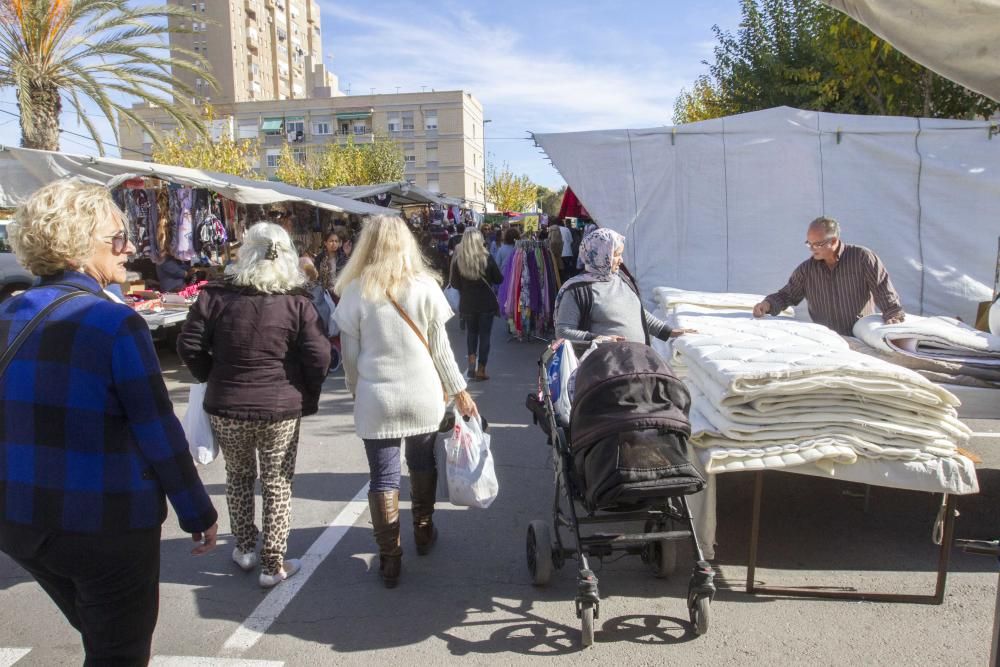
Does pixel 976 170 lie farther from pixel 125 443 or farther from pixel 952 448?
pixel 125 443

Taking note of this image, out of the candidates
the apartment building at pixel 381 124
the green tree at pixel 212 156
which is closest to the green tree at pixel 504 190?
the apartment building at pixel 381 124

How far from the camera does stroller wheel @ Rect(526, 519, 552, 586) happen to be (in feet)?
11.3

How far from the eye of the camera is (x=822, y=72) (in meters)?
11.5

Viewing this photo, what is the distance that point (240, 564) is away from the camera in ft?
12.3

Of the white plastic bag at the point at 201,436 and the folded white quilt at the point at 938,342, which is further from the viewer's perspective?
the folded white quilt at the point at 938,342

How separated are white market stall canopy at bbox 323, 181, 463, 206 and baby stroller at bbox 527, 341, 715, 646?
14.9 metres

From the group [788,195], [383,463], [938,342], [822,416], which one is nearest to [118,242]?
[383,463]

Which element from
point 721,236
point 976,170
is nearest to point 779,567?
point 721,236

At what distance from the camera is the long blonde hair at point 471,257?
27.0ft

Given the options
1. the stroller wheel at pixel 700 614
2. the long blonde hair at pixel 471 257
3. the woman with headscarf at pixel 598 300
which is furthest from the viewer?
the long blonde hair at pixel 471 257

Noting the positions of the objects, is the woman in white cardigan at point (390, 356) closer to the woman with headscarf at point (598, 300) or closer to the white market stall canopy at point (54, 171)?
the woman with headscarf at point (598, 300)

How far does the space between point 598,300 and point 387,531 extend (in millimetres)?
1786

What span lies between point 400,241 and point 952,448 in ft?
9.20

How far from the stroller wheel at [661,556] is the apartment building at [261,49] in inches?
2490
